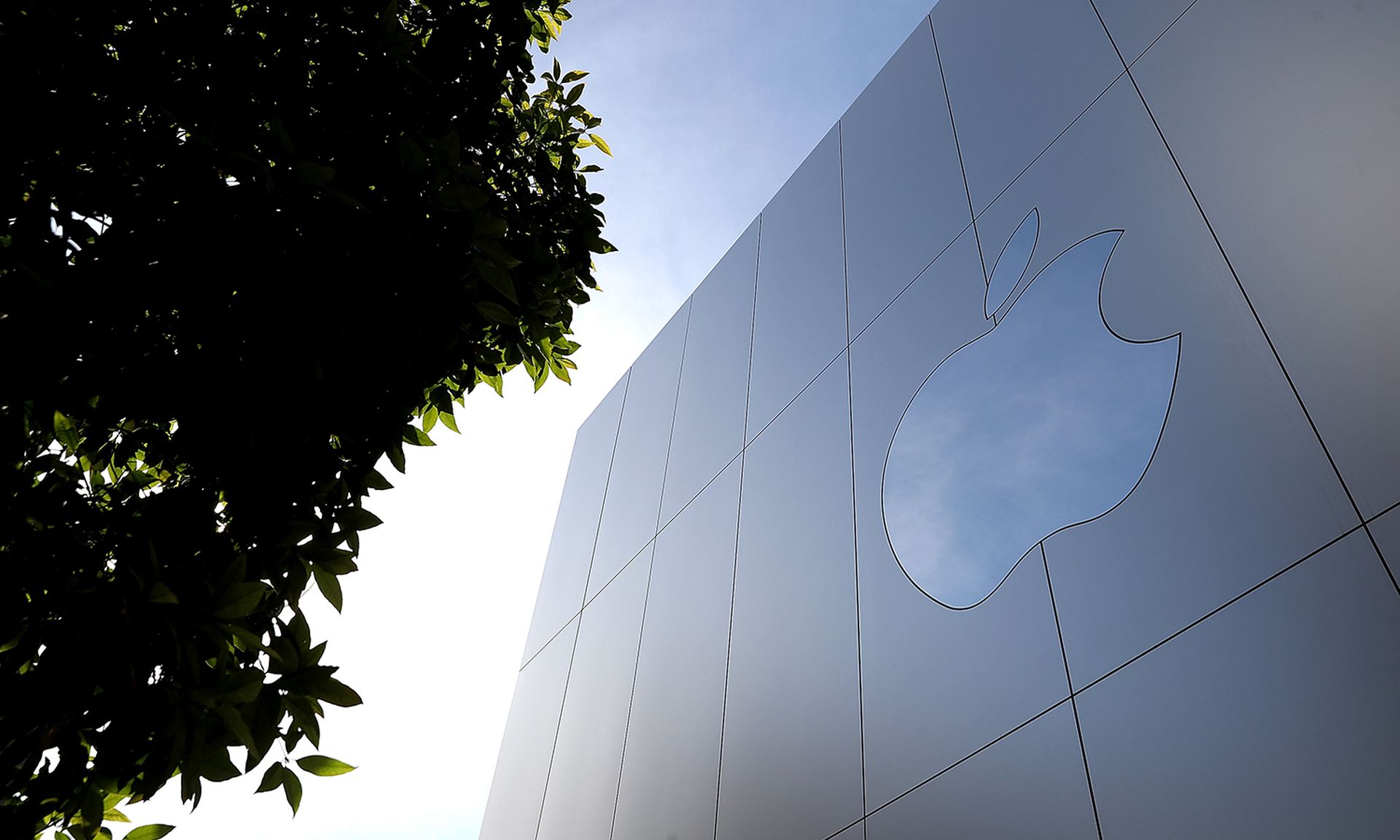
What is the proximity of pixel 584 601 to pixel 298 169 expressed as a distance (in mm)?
6365

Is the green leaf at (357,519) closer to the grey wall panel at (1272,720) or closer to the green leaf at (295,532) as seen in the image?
the green leaf at (295,532)

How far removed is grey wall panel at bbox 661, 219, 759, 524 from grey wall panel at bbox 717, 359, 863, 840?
857 mm

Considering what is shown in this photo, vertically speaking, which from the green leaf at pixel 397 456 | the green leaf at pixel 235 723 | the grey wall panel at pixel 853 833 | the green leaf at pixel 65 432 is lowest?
the green leaf at pixel 235 723

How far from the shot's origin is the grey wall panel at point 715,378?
6402mm

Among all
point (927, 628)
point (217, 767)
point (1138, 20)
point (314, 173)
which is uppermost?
point (1138, 20)

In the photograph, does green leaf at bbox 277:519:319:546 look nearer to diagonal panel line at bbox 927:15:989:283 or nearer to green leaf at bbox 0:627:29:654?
green leaf at bbox 0:627:29:654

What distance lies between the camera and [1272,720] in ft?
7.10

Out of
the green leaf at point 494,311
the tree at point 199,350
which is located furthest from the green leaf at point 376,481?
the green leaf at point 494,311

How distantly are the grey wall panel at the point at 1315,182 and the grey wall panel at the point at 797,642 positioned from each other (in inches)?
84.6

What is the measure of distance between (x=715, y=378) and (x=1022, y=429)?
3.80 m

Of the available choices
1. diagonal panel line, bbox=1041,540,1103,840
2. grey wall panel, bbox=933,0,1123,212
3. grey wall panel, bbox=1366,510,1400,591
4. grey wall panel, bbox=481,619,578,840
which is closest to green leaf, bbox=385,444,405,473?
diagonal panel line, bbox=1041,540,1103,840

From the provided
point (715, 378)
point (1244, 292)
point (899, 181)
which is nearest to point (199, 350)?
point (1244, 292)

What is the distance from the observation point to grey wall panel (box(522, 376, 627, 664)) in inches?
319

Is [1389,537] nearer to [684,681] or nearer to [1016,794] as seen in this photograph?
[1016,794]
